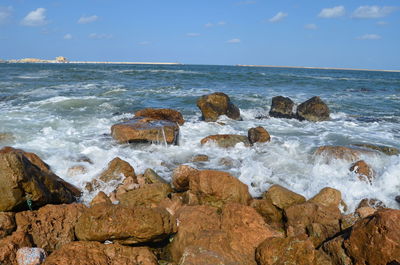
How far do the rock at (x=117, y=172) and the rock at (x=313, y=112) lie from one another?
7978 millimetres

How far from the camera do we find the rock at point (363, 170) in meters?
5.88

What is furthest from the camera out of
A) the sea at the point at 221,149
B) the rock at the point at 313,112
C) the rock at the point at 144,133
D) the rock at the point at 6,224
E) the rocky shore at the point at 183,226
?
the rock at the point at 313,112

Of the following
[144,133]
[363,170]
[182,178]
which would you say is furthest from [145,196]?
[363,170]

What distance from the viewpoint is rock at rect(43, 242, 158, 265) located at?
2.98m

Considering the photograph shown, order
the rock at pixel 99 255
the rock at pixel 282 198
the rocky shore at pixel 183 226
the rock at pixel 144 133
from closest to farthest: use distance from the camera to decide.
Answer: the rock at pixel 99 255 → the rocky shore at pixel 183 226 → the rock at pixel 282 198 → the rock at pixel 144 133

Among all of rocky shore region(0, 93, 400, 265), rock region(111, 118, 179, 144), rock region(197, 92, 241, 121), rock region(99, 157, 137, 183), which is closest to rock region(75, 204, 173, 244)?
rocky shore region(0, 93, 400, 265)

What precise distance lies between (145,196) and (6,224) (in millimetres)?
1708

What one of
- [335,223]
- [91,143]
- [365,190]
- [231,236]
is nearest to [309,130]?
[365,190]

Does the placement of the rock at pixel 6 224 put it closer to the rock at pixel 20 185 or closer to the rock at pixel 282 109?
the rock at pixel 20 185

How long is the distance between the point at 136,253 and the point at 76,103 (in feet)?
39.3

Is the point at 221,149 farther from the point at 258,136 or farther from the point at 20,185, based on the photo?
the point at 20,185

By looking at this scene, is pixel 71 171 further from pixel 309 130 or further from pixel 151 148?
pixel 309 130

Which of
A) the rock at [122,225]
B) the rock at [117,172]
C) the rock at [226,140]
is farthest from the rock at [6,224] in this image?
the rock at [226,140]

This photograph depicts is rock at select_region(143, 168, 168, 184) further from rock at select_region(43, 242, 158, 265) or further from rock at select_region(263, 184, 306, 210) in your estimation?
rock at select_region(43, 242, 158, 265)
